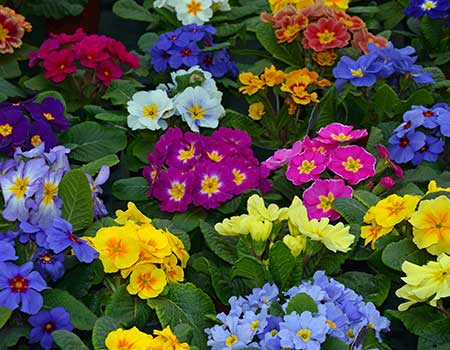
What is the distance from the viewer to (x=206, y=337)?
6.34ft

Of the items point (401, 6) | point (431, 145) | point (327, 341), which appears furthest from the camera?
point (401, 6)

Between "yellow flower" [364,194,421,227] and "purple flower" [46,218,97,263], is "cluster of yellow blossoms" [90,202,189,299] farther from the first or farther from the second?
"yellow flower" [364,194,421,227]

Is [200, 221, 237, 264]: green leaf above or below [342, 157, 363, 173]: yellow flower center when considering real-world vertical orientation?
below

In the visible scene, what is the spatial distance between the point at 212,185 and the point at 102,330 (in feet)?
2.42

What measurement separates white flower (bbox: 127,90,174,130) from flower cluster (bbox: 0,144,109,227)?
0.57 m

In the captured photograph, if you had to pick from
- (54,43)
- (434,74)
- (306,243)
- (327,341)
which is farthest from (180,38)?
(327,341)

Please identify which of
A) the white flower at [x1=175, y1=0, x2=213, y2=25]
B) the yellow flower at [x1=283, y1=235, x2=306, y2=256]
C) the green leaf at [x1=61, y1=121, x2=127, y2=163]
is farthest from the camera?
the white flower at [x1=175, y1=0, x2=213, y2=25]

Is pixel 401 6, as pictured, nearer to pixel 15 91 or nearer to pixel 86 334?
pixel 15 91

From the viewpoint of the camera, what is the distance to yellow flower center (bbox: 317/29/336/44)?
9.93 ft

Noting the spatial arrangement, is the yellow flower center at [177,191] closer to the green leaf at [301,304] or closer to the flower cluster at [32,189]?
the flower cluster at [32,189]

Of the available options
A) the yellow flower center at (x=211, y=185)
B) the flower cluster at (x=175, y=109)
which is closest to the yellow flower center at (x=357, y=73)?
the flower cluster at (x=175, y=109)

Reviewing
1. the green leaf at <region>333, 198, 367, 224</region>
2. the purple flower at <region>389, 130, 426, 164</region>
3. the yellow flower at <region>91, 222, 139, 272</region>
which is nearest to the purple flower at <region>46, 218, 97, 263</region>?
the yellow flower at <region>91, 222, 139, 272</region>

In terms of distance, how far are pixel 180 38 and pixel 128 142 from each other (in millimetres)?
468

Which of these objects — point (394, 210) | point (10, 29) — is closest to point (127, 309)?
point (394, 210)
